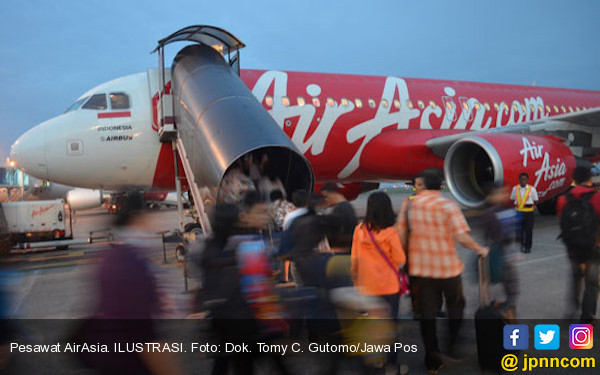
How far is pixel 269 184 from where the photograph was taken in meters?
7.12

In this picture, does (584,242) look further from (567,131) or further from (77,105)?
(77,105)

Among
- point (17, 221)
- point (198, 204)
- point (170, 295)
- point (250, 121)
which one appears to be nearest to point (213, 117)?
point (250, 121)

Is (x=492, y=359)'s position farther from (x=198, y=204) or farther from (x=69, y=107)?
(x=69, y=107)

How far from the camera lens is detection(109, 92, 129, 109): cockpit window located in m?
8.81

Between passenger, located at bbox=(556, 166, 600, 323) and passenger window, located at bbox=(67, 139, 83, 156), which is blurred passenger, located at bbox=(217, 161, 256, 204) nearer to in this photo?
passenger window, located at bbox=(67, 139, 83, 156)

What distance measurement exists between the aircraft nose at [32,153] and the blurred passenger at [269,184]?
439 centimetres

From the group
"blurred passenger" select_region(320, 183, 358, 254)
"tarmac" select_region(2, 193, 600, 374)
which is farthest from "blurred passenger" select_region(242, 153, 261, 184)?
"blurred passenger" select_region(320, 183, 358, 254)

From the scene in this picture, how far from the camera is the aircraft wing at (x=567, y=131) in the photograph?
10359 millimetres

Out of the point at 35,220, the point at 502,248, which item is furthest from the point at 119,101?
the point at 502,248

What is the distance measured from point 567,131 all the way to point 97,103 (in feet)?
34.6

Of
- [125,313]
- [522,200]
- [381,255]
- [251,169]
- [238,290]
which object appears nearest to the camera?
[125,313]

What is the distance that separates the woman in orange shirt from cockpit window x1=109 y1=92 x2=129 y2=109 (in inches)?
272

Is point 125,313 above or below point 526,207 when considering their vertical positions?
above

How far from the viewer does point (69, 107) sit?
920cm
